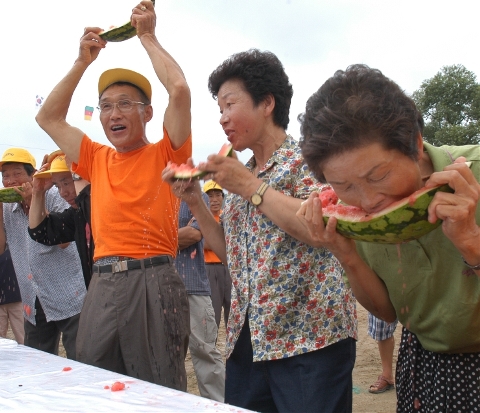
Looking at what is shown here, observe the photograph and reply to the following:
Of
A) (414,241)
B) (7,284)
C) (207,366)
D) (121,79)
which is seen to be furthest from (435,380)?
(7,284)

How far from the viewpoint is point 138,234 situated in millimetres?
3279

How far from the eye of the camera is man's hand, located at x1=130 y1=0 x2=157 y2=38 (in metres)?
3.45

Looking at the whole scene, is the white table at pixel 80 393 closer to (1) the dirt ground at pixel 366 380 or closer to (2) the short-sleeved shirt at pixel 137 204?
(2) the short-sleeved shirt at pixel 137 204

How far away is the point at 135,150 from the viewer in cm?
356

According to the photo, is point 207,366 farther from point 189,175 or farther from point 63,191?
point 189,175

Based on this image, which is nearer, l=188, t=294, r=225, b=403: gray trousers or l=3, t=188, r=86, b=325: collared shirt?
l=3, t=188, r=86, b=325: collared shirt

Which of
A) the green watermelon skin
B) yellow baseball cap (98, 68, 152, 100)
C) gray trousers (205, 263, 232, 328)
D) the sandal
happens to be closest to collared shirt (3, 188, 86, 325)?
yellow baseball cap (98, 68, 152, 100)

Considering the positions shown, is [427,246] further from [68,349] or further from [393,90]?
[68,349]

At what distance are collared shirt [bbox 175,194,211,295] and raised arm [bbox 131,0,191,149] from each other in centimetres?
263

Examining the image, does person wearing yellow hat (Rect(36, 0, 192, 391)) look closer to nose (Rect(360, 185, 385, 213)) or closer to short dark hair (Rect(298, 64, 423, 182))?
short dark hair (Rect(298, 64, 423, 182))

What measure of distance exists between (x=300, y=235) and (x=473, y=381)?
0.98m

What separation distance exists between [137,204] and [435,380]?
6.58 ft

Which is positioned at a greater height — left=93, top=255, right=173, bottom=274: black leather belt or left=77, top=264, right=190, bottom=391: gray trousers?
left=93, top=255, right=173, bottom=274: black leather belt

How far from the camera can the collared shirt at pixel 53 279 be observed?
5137 millimetres
